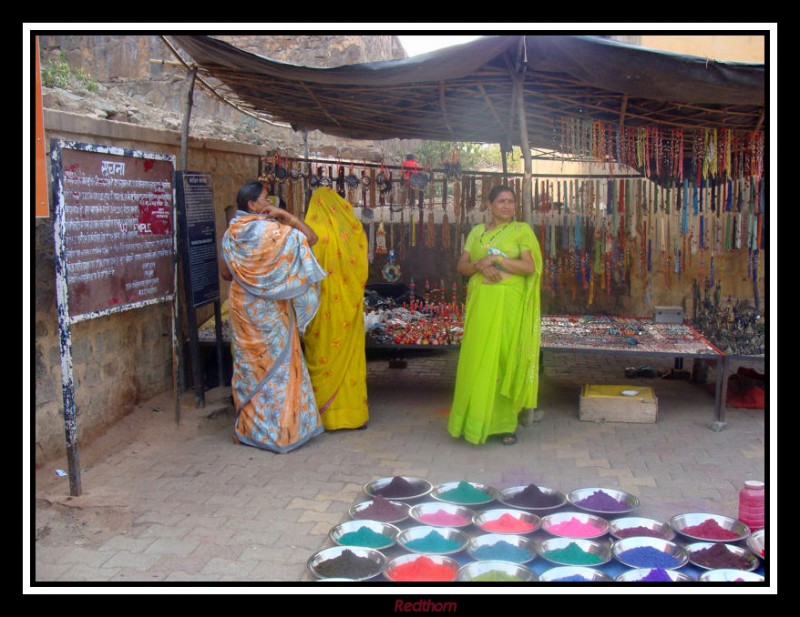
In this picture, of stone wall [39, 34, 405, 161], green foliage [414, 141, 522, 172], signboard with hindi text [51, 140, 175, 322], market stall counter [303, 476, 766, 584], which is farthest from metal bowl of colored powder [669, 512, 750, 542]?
stone wall [39, 34, 405, 161]

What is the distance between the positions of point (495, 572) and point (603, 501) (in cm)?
105

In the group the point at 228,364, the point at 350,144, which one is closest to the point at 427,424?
the point at 228,364

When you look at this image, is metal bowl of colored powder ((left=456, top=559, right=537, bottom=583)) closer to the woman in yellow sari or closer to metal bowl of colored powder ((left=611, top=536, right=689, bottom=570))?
metal bowl of colored powder ((left=611, top=536, right=689, bottom=570))

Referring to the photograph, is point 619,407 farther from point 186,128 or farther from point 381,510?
point 186,128

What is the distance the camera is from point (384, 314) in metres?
6.91

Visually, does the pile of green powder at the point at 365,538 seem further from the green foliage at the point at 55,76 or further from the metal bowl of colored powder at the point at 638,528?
the green foliage at the point at 55,76

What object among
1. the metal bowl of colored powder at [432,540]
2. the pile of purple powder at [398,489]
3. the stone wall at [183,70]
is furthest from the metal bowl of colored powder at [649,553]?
the stone wall at [183,70]

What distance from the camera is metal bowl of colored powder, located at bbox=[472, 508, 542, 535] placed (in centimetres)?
378

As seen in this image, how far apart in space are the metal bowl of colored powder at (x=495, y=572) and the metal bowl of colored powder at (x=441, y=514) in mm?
518

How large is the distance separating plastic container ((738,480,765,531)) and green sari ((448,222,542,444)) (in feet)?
5.73

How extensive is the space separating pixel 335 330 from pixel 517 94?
2.16 m

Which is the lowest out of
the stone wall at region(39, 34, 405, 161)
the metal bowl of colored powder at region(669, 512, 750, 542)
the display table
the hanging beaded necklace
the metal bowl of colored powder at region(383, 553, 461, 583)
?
the metal bowl of colored powder at region(383, 553, 461, 583)
